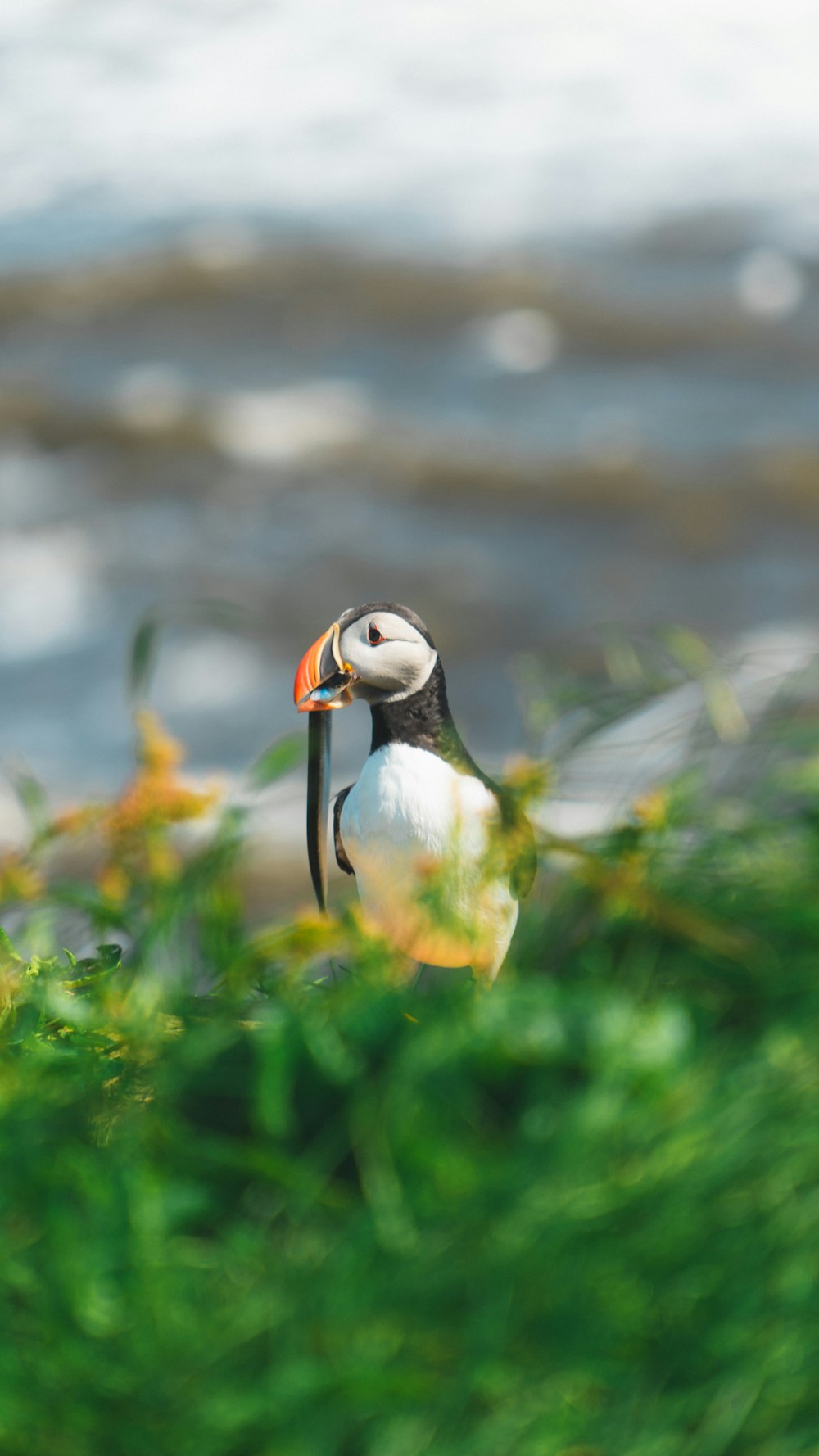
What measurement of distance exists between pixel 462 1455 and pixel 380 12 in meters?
9.90

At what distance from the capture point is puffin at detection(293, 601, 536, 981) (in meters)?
0.92

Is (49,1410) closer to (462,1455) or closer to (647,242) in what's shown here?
(462,1455)

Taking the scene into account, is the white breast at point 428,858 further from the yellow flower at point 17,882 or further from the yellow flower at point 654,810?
the yellow flower at point 17,882

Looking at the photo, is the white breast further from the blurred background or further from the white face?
the blurred background

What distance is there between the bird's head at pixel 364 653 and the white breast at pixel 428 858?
2.5 inches

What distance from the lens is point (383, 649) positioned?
1.07 metres

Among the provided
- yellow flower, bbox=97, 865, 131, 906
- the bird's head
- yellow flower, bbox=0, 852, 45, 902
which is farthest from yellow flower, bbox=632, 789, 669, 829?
yellow flower, bbox=0, 852, 45, 902

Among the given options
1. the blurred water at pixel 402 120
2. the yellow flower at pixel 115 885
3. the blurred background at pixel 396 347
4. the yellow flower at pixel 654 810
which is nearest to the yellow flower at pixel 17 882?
the yellow flower at pixel 115 885

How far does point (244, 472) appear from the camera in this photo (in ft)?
19.3

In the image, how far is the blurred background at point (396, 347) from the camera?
16.4 feet

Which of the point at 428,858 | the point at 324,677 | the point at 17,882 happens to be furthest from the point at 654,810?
the point at 17,882

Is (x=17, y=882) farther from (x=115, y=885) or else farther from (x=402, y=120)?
(x=402, y=120)

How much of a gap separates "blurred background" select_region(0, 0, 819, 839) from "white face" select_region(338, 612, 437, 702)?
283 centimetres

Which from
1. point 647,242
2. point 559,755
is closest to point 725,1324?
point 559,755
